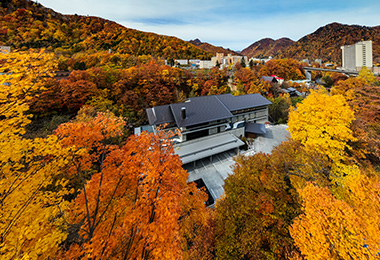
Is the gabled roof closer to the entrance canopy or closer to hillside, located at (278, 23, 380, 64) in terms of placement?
the entrance canopy

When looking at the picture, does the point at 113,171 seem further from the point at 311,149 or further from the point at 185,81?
the point at 185,81

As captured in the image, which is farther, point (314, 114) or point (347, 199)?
point (314, 114)

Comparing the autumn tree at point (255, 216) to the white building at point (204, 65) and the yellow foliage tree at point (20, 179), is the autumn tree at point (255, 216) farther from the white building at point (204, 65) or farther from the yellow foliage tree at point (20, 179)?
the white building at point (204, 65)

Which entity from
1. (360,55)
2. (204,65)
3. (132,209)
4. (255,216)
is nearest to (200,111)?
(255,216)

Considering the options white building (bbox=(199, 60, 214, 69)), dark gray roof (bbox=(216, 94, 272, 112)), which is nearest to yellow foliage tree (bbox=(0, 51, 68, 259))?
dark gray roof (bbox=(216, 94, 272, 112))

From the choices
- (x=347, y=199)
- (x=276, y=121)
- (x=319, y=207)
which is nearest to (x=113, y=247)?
(x=319, y=207)

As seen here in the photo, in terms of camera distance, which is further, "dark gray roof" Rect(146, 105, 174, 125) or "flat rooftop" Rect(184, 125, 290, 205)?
"dark gray roof" Rect(146, 105, 174, 125)

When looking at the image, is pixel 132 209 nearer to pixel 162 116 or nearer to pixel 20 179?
pixel 20 179
